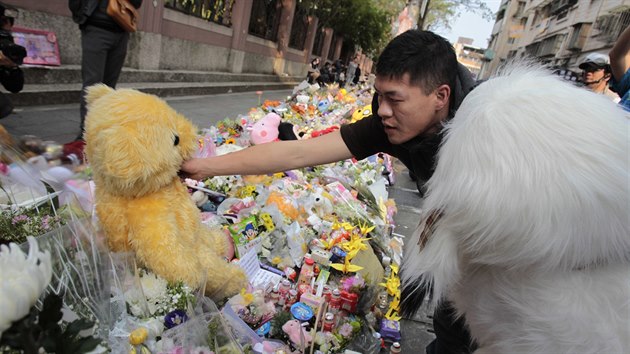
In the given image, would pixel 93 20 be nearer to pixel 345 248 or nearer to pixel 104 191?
pixel 104 191

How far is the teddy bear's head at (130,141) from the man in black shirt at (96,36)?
2.38 m

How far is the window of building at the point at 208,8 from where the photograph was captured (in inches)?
354

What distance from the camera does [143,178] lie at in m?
1.49

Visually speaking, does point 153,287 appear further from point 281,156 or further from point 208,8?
point 208,8

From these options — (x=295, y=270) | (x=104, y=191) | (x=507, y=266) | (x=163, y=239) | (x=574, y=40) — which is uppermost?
(x=574, y=40)

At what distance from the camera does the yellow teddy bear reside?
4.74ft

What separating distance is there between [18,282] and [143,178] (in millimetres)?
1013

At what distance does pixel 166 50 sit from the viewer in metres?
8.66

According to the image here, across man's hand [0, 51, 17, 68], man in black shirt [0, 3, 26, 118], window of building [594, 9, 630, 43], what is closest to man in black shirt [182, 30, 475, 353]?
man in black shirt [0, 3, 26, 118]

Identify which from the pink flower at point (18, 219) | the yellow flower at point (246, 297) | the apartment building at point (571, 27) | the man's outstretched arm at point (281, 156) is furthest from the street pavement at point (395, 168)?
the apartment building at point (571, 27)

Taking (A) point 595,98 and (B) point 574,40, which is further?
(B) point 574,40

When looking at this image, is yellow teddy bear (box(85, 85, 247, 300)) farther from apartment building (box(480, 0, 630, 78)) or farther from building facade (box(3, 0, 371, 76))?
apartment building (box(480, 0, 630, 78))

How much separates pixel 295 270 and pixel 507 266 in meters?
1.76

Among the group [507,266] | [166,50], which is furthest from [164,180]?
[166,50]
